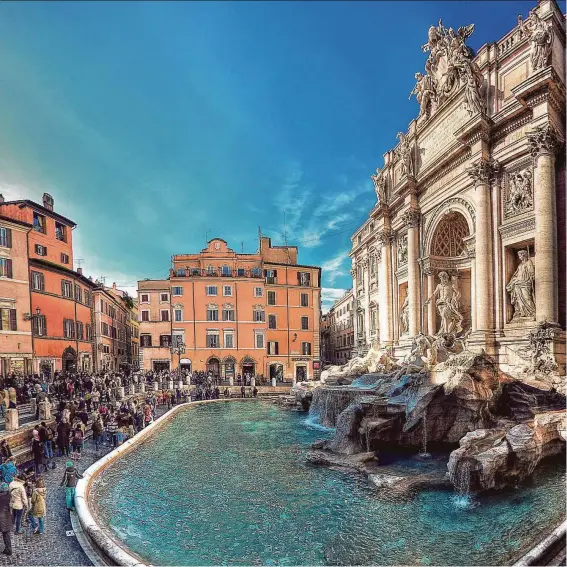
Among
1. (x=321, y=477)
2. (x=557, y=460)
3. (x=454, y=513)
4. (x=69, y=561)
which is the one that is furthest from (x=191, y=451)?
(x=557, y=460)

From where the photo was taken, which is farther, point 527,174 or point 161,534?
point 527,174

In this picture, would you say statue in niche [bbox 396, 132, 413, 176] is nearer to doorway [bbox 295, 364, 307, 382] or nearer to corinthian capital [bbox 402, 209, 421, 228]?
corinthian capital [bbox 402, 209, 421, 228]

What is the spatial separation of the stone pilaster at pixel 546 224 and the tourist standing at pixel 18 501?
1746cm

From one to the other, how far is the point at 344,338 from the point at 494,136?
44634 mm

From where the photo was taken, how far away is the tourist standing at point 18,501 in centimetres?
824

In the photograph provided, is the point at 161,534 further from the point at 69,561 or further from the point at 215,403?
the point at 215,403

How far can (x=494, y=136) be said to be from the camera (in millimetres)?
18938

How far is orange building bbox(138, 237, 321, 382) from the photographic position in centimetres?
4144

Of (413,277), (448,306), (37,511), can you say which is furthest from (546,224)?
(37,511)

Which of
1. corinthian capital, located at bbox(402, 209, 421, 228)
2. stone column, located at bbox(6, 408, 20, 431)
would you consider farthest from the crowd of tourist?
corinthian capital, located at bbox(402, 209, 421, 228)

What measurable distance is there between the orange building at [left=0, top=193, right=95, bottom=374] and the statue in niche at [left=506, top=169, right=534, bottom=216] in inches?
1096

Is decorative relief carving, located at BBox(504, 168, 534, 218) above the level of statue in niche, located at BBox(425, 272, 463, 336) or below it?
above

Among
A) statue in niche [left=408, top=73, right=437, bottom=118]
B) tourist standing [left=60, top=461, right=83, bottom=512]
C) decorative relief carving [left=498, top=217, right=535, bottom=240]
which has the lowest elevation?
tourist standing [left=60, top=461, right=83, bottom=512]

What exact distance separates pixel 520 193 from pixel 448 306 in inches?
280
